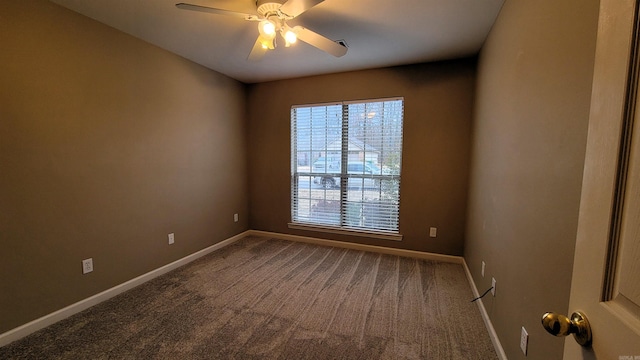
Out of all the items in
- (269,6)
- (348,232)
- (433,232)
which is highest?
(269,6)

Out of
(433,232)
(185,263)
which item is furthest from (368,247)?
(185,263)

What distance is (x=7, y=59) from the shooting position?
5.40 ft

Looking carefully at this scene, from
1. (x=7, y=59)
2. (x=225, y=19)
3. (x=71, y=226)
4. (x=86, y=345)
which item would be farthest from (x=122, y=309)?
(x=225, y=19)

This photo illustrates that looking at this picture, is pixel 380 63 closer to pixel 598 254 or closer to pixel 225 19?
pixel 225 19

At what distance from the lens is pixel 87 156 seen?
2.08 m

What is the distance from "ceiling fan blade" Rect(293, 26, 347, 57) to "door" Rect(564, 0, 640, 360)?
1.57 metres

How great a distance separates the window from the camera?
3.25 metres

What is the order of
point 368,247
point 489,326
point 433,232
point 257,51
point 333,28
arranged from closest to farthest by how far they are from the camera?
point 489,326 < point 257,51 < point 333,28 < point 433,232 < point 368,247

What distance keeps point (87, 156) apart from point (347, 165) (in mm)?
2704

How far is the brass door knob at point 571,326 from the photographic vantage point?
0.53m

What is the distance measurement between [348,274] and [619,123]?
8.33ft

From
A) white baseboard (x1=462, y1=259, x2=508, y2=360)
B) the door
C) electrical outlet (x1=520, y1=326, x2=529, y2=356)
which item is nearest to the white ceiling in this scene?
the door

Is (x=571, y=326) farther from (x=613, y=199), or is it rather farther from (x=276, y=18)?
(x=276, y=18)

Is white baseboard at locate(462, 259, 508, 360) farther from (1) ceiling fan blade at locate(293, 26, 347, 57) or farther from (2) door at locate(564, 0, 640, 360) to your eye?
(1) ceiling fan blade at locate(293, 26, 347, 57)
